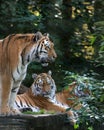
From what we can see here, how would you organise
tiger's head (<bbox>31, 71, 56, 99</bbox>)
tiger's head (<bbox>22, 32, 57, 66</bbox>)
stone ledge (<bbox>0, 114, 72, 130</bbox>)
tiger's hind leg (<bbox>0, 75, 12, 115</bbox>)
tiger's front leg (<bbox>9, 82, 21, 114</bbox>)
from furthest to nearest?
tiger's head (<bbox>31, 71, 56, 99</bbox>) < tiger's head (<bbox>22, 32, 57, 66</bbox>) < tiger's front leg (<bbox>9, 82, 21, 114</bbox>) < tiger's hind leg (<bbox>0, 75, 12, 115</bbox>) < stone ledge (<bbox>0, 114, 72, 130</bbox>)

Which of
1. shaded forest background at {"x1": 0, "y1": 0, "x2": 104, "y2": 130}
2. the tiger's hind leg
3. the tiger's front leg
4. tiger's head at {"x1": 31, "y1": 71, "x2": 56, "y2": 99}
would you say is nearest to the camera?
the tiger's hind leg

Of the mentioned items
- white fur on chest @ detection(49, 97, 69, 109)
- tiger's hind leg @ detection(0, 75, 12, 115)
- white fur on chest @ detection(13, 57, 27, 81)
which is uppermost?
white fur on chest @ detection(13, 57, 27, 81)

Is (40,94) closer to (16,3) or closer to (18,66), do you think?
(18,66)

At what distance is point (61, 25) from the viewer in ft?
44.8

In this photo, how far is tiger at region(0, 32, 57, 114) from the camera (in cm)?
743

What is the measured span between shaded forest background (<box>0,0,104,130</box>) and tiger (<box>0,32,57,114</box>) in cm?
468

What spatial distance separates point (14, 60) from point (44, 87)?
2.03 meters

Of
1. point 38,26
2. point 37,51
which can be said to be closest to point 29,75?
point 38,26

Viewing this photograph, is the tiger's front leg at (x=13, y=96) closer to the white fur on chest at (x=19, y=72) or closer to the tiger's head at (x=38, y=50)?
the white fur on chest at (x=19, y=72)

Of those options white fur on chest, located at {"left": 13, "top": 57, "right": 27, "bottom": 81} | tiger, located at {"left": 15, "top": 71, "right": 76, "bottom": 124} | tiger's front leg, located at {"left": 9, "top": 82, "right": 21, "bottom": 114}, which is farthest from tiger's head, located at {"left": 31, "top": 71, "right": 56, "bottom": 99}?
white fur on chest, located at {"left": 13, "top": 57, "right": 27, "bottom": 81}

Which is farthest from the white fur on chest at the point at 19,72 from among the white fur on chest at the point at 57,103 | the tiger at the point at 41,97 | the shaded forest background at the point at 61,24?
the shaded forest background at the point at 61,24

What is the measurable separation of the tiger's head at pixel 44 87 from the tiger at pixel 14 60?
1.50m

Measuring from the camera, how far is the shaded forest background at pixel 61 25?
12945mm

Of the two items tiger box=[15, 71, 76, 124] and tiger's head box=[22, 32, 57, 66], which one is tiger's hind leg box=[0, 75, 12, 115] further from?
tiger box=[15, 71, 76, 124]
